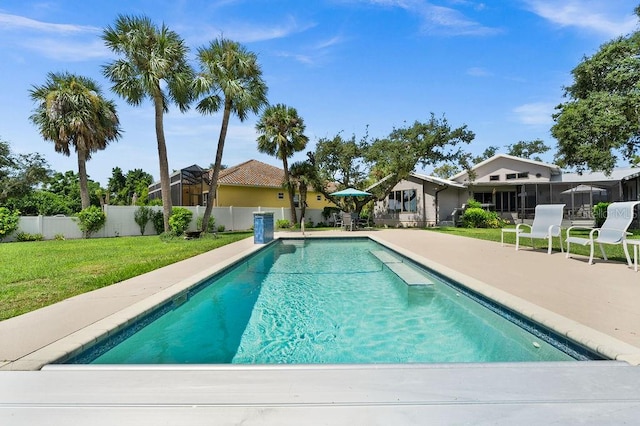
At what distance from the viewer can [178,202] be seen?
2612cm

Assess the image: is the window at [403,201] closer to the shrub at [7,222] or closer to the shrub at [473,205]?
the shrub at [473,205]

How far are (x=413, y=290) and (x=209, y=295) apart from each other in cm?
347

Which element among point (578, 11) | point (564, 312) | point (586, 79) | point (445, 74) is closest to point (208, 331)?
point (564, 312)

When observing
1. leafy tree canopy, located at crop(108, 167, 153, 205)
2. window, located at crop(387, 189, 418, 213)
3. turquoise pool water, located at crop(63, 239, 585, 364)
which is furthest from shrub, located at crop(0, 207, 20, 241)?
leafy tree canopy, located at crop(108, 167, 153, 205)

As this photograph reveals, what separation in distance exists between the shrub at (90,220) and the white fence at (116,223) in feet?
0.82

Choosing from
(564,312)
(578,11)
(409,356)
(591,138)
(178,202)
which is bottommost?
(409,356)

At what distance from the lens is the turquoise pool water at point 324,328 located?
130 inches

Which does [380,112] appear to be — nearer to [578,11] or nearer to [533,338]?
[578,11]

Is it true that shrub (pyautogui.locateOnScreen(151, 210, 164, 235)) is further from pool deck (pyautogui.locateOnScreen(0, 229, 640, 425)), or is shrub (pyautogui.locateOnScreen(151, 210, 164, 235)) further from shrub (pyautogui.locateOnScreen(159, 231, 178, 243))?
pool deck (pyautogui.locateOnScreen(0, 229, 640, 425))

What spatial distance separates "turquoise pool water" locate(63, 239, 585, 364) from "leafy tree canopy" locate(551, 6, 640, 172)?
13.5 meters

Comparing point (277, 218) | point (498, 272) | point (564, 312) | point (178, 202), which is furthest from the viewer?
point (178, 202)

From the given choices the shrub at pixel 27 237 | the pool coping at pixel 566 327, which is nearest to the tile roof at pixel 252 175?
the shrub at pixel 27 237

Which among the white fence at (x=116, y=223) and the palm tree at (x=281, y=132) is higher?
the palm tree at (x=281, y=132)

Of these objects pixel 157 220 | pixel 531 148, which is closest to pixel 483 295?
pixel 157 220
